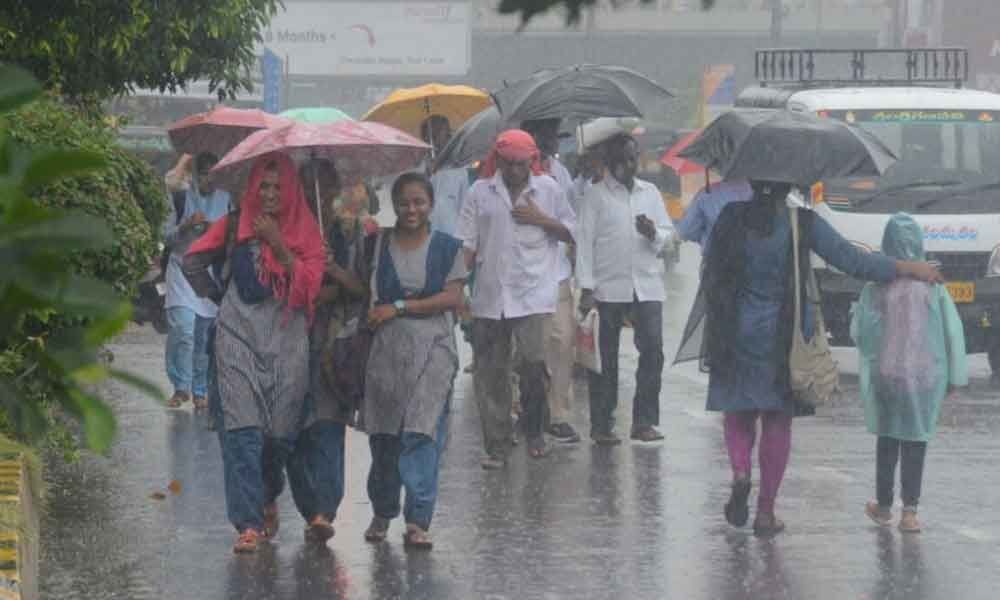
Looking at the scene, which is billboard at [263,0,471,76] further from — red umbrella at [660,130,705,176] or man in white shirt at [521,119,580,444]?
man in white shirt at [521,119,580,444]

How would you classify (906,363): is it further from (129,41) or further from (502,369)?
(129,41)

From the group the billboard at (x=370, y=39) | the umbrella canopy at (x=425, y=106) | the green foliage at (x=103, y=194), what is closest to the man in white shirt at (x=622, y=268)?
the umbrella canopy at (x=425, y=106)

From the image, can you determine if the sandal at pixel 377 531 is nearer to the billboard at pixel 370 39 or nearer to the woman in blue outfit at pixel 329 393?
the woman in blue outfit at pixel 329 393

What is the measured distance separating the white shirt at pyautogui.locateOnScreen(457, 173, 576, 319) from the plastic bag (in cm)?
99

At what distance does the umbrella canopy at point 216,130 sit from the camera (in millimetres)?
11680

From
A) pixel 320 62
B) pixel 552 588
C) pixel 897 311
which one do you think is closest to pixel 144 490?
pixel 552 588

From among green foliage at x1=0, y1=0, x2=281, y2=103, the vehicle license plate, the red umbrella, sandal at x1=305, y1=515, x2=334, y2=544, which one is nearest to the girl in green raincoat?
the red umbrella

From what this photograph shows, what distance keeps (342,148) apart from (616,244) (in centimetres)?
292

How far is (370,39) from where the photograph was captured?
78.2 meters

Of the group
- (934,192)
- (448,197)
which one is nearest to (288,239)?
(448,197)

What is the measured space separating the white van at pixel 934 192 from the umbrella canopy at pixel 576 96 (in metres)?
3.22

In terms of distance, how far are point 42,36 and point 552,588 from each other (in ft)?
Result: 10.5

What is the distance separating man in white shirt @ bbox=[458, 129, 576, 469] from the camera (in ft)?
35.1

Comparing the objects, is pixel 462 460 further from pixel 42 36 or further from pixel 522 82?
pixel 42 36
